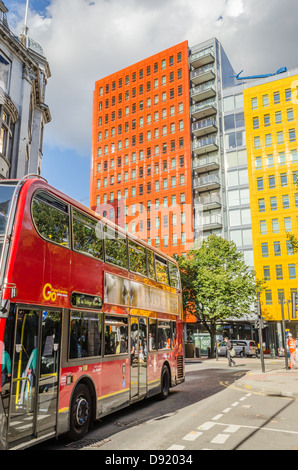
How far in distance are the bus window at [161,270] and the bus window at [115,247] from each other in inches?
100

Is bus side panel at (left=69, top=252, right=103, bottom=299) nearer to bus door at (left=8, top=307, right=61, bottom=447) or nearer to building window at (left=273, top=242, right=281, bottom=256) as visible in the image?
bus door at (left=8, top=307, right=61, bottom=447)

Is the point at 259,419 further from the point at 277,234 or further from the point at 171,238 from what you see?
the point at 171,238

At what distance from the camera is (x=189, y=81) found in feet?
197

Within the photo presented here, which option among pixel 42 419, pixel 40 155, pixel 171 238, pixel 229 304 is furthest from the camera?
pixel 171 238

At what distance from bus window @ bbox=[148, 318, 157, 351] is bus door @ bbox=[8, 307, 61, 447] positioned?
4.91 metres

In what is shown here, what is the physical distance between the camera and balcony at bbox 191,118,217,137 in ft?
183

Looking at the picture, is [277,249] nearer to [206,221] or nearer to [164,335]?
[206,221]

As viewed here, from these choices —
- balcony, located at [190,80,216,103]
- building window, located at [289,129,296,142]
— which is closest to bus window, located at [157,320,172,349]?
building window, located at [289,129,296,142]

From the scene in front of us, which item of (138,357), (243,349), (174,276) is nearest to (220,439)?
(138,357)

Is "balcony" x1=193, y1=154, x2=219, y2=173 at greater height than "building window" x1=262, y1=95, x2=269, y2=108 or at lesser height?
lesser

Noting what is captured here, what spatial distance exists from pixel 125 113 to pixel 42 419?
211ft

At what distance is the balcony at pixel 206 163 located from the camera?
54.4 m

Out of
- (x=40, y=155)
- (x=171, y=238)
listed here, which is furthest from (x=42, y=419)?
(x=171, y=238)

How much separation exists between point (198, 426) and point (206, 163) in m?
49.4
